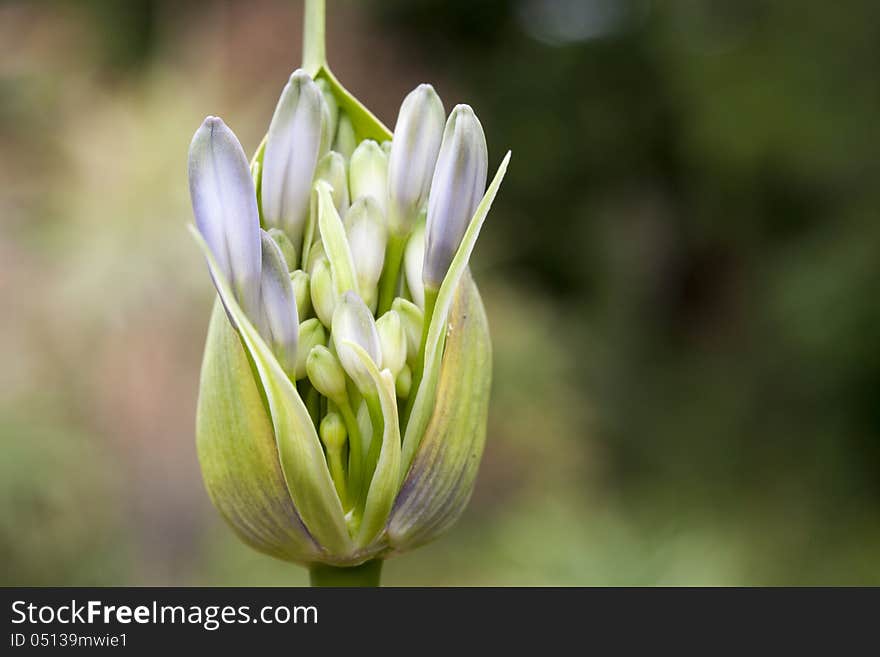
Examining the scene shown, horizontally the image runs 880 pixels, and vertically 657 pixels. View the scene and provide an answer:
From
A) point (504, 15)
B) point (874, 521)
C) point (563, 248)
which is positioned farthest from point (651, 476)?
point (504, 15)

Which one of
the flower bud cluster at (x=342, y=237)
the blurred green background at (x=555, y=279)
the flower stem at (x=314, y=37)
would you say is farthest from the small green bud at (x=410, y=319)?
the blurred green background at (x=555, y=279)

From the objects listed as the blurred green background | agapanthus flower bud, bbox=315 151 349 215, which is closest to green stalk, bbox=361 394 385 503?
agapanthus flower bud, bbox=315 151 349 215

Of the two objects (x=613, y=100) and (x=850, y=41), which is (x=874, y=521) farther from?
(x=613, y=100)

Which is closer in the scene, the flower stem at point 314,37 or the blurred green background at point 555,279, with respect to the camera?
the flower stem at point 314,37

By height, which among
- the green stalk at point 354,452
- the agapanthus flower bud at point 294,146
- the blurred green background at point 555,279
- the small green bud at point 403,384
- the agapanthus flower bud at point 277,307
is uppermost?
the blurred green background at point 555,279

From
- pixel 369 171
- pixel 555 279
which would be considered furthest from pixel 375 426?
pixel 555 279

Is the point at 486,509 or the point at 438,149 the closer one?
the point at 438,149

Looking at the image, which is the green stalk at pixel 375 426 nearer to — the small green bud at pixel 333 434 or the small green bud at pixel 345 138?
the small green bud at pixel 333 434

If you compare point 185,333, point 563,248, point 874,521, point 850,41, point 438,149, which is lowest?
point 438,149
